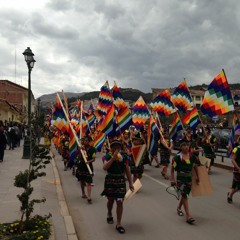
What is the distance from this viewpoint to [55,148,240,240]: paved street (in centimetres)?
627

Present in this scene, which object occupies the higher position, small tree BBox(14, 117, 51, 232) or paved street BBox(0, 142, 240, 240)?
small tree BBox(14, 117, 51, 232)

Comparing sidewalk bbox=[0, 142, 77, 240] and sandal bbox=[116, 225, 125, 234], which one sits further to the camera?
sandal bbox=[116, 225, 125, 234]

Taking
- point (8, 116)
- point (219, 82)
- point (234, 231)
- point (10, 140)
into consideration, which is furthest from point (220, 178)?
point (8, 116)

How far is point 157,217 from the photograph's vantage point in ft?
24.2

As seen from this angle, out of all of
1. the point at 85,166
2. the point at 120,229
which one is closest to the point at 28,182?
the point at 120,229

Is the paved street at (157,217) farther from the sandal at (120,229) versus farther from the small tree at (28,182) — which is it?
the small tree at (28,182)

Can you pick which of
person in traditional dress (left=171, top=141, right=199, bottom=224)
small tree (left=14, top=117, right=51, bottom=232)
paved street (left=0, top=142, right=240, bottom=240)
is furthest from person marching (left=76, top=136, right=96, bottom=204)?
small tree (left=14, top=117, right=51, bottom=232)

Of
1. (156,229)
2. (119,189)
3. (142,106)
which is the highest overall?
(142,106)

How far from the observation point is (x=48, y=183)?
11.3m

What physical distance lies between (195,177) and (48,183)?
5466 millimetres

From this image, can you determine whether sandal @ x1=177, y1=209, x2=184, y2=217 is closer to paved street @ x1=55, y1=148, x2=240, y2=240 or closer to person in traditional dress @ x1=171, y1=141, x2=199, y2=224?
paved street @ x1=55, y1=148, x2=240, y2=240

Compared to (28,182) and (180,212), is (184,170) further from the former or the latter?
(28,182)

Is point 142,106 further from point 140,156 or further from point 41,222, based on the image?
point 41,222

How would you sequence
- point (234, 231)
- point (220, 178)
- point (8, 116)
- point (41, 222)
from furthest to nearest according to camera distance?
1. point (8, 116)
2. point (220, 178)
3. point (234, 231)
4. point (41, 222)
